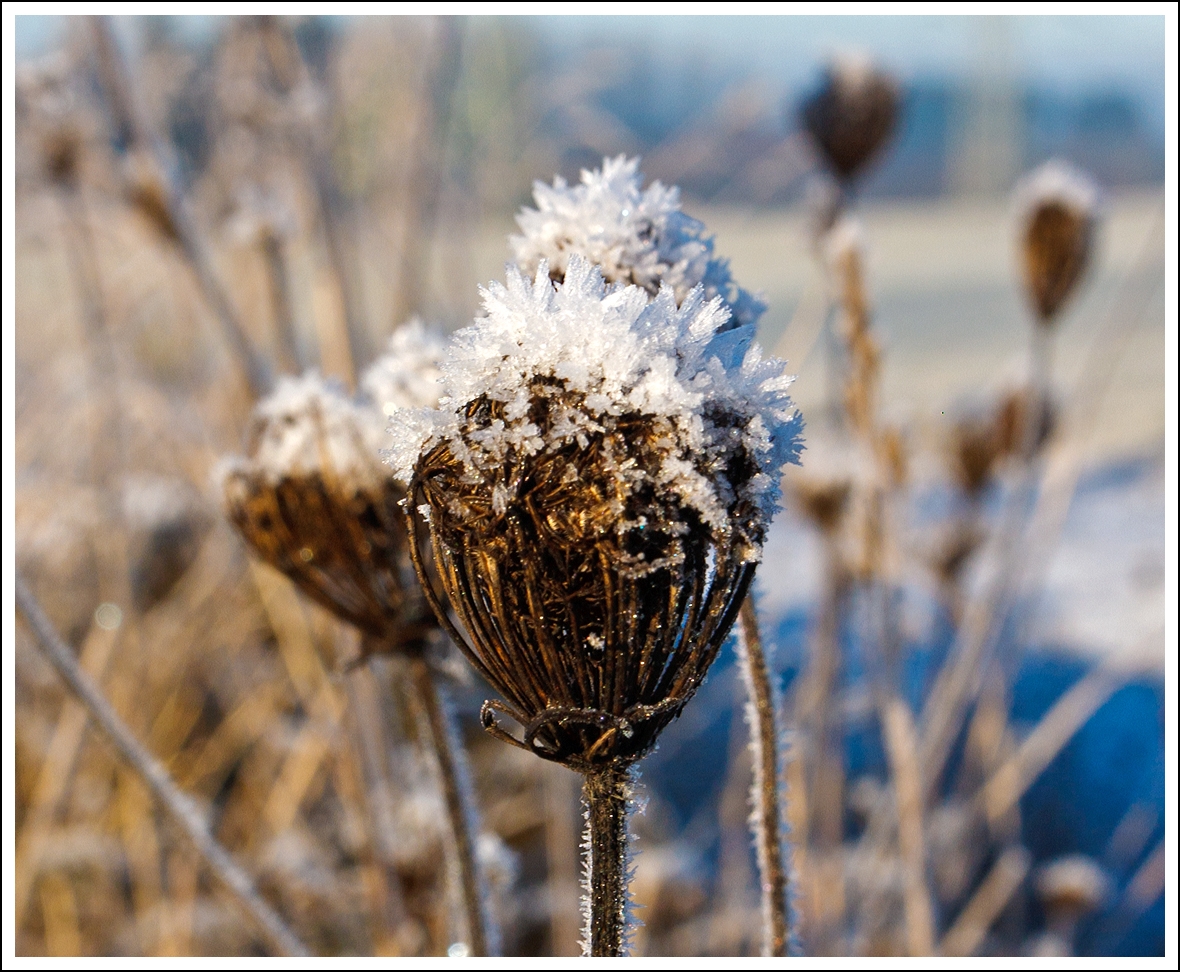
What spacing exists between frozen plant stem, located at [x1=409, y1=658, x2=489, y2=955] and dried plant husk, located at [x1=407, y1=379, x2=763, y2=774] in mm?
287

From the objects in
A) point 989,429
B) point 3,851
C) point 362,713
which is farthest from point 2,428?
point 989,429

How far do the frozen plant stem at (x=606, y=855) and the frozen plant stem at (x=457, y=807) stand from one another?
30 centimetres

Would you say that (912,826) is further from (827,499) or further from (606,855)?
(606,855)

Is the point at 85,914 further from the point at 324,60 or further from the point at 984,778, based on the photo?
the point at 984,778

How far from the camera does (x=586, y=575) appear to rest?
381 millimetres

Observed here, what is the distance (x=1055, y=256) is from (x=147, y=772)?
154cm

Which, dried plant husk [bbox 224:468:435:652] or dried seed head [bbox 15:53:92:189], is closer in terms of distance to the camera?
dried plant husk [bbox 224:468:435:652]

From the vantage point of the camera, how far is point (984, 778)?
2303 mm

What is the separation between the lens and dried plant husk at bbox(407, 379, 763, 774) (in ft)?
1.19

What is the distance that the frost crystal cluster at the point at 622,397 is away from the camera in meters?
0.35

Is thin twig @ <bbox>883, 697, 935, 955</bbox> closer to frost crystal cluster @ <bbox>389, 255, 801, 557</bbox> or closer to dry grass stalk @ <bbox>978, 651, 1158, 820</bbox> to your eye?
dry grass stalk @ <bbox>978, 651, 1158, 820</bbox>

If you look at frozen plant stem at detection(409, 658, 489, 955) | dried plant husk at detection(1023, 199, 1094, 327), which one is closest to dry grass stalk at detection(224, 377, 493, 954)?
frozen plant stem at detection(409, 658, 489, 955)

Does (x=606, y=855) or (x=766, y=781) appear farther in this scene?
(x=766, y=781)

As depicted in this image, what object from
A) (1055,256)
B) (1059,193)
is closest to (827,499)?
(1055,256)
